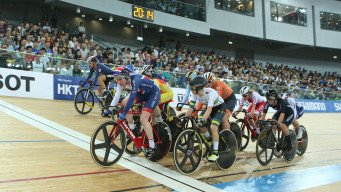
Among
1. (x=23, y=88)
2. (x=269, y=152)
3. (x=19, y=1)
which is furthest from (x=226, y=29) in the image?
(x=269, y=152)

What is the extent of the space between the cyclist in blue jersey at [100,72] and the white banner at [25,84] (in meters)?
2.86

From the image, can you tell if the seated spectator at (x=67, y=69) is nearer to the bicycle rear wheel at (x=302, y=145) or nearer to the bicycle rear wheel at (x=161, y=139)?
the bicycle rear wheel at (x=161, y=139)

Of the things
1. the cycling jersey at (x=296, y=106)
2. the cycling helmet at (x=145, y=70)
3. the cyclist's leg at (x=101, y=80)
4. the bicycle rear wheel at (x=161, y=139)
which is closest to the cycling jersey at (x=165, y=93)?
the cycling helmet at (x=145, y=70)

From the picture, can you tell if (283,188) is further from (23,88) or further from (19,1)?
(19,1)

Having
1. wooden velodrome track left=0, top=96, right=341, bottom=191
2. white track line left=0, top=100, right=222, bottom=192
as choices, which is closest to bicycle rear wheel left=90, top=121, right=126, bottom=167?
wooden velodrome track left=0, top=96, right=341, bottom=191

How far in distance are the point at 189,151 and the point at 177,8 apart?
580 inches

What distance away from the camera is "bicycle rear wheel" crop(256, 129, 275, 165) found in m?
4.78

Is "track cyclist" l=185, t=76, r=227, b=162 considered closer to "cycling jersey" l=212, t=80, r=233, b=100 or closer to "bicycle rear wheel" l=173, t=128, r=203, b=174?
"bicycle rear wheel" l=173, t=128, r=203, b=174

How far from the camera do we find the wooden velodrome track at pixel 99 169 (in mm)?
3193

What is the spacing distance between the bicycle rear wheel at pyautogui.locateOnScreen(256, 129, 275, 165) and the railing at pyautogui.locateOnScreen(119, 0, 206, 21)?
12218mm

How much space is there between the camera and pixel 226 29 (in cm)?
2016

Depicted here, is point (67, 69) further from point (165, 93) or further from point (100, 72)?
point (165, 93)

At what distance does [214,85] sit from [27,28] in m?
8.92

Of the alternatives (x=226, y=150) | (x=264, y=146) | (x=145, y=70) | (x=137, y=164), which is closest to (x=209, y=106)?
(x=226, y=150)
